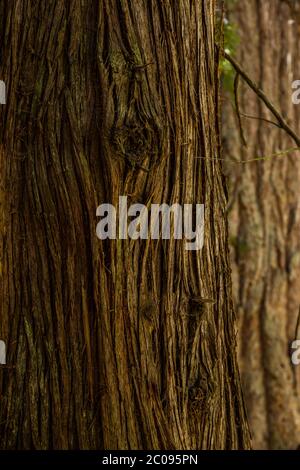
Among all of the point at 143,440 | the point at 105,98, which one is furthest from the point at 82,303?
the point at 105,98

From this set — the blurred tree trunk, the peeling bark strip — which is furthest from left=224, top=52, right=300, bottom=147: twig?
the blurred tree trunk

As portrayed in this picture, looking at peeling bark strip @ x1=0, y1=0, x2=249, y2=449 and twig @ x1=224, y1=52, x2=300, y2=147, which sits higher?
twig @ x1=224, y1=52, x2=300, y2=147

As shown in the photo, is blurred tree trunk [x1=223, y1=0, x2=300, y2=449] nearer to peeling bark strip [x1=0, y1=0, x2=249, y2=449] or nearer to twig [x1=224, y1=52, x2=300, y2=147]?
twig [x1=224, y1=52, x2=300, y2=147]

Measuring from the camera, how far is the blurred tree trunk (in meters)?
5.37

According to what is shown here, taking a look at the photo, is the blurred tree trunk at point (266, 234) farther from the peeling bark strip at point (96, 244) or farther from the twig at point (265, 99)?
the peeling bark strip at point (96, 244)

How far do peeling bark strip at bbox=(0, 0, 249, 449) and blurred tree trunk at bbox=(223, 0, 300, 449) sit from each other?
285 centimetres

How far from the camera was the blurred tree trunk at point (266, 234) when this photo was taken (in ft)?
17.6

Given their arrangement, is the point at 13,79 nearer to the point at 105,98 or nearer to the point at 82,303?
the point at 105,98

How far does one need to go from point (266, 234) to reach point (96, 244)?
3.15 m

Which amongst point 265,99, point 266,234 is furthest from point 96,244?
point 266,234

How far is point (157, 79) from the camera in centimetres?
250

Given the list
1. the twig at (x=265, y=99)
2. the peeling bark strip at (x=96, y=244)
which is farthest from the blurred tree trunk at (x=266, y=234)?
the peeling bark strip at (x=96, y=244)

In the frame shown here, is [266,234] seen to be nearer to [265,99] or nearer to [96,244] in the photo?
[265,99]

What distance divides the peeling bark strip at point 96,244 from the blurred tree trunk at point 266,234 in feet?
9.35
